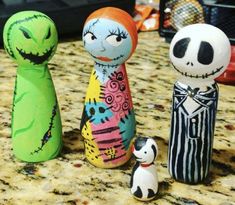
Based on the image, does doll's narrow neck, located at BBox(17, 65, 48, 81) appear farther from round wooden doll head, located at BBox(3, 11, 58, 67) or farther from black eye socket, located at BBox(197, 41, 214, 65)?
black eye socket, located at BBox(197, 41, 214, 65)

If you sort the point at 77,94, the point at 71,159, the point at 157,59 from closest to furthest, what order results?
the point at 71,159
the point at 77,94
the point at 157,59

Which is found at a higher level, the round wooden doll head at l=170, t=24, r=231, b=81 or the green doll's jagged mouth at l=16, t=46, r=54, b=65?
the round wooden doll head at l=170, t=24, r=231, b=81

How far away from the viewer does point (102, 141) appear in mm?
578

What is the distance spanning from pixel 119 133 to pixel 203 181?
113 mm

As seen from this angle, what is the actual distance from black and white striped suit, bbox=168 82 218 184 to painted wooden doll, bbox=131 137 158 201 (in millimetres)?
42

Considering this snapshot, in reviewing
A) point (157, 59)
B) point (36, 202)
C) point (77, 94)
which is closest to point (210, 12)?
point (157, 59)

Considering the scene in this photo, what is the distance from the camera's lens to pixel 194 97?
54 cm

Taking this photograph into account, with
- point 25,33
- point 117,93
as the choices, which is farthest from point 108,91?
point 25,33

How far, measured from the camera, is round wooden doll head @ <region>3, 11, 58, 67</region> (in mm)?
538

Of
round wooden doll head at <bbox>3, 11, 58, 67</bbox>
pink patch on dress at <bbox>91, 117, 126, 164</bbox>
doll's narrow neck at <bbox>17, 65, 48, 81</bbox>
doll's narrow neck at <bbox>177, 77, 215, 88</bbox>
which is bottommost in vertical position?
pink patch on dress at <bbox>91, 117, 126, 164</bbox>

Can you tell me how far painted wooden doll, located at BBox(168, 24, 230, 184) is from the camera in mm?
506

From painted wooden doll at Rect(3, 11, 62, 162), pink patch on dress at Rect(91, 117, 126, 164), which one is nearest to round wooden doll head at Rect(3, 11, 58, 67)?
painted wooden doll at Rect(3, 11, 62, 162)

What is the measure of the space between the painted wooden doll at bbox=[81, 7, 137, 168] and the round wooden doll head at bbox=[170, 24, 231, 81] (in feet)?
0.18

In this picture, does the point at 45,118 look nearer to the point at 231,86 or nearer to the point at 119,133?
the point at 119,133
